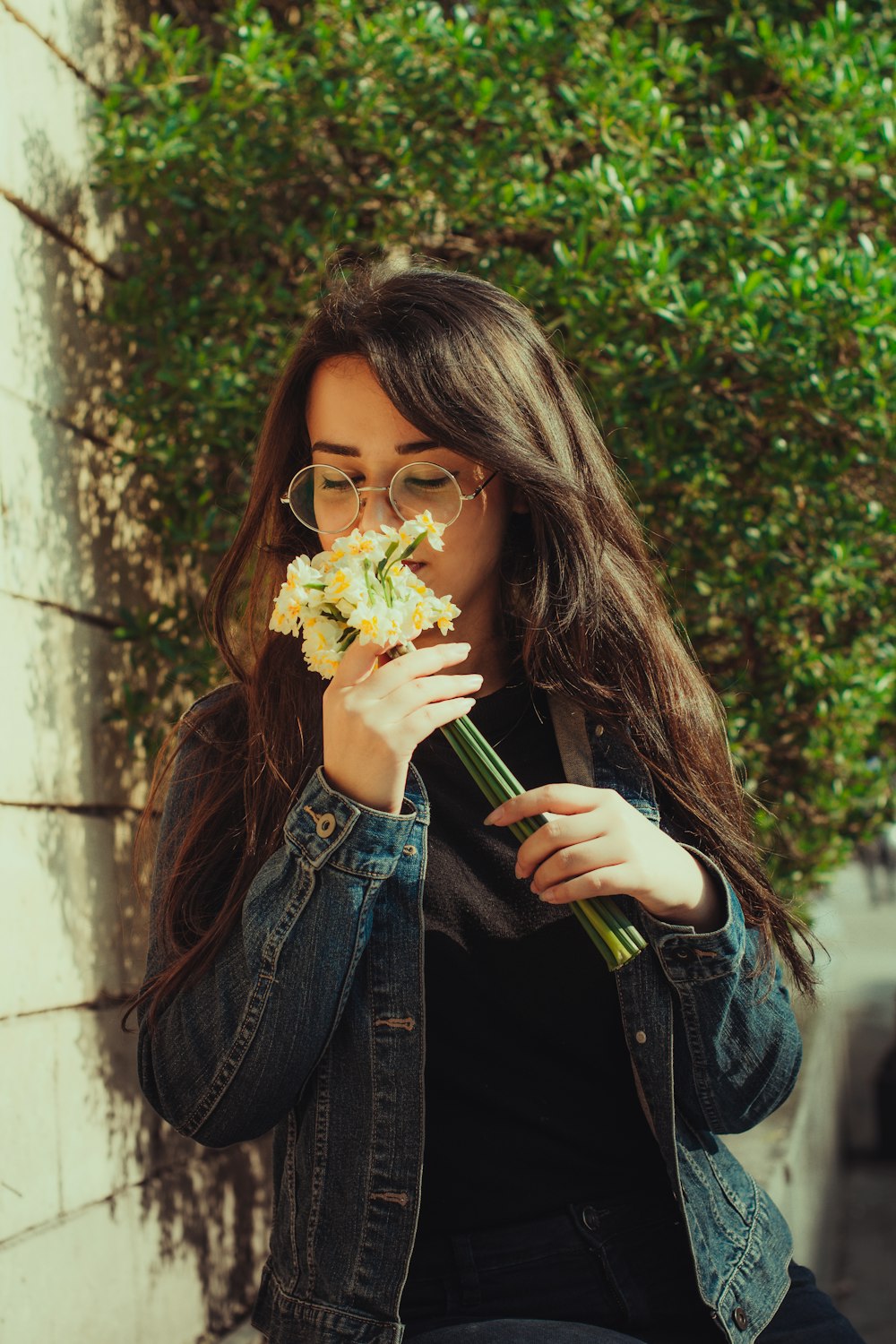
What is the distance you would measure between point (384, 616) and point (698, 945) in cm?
62

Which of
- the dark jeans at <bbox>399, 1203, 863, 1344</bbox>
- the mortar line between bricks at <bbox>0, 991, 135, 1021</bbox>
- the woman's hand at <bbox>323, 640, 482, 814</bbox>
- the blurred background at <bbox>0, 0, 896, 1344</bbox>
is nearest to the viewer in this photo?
the woman's hand at <bbox>323, 640, 482, 814</bbox>

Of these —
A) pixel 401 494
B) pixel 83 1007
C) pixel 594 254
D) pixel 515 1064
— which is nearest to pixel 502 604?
pixel 401 494

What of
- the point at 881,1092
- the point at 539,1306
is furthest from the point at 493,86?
the point at 881,1092

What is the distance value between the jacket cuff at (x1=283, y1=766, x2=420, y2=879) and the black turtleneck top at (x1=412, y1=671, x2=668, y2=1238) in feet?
0.85

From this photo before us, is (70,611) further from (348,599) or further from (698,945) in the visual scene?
(698,945)

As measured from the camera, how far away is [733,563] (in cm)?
329

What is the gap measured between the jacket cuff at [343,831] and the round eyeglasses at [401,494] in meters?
0.42

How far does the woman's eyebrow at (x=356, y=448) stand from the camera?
1.84 meters

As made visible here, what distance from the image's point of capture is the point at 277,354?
3.18 meters

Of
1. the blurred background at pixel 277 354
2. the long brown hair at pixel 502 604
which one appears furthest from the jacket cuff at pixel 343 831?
the blurred background at pixel 277 354

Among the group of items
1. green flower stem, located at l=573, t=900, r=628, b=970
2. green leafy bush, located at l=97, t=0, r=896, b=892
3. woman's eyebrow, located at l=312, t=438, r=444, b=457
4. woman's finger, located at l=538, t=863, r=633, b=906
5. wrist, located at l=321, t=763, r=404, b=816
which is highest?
green leafy bush, located at l=97, t=0, r=896, b=892

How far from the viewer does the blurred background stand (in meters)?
2.83

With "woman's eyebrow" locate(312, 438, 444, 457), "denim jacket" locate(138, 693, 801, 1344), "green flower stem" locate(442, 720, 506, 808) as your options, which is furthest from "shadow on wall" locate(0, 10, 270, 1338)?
"green flower stem" locate(442, 720, 506, 808)

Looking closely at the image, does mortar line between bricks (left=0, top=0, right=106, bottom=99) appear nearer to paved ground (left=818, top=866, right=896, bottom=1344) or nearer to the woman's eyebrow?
A: the woman's eyebrow
